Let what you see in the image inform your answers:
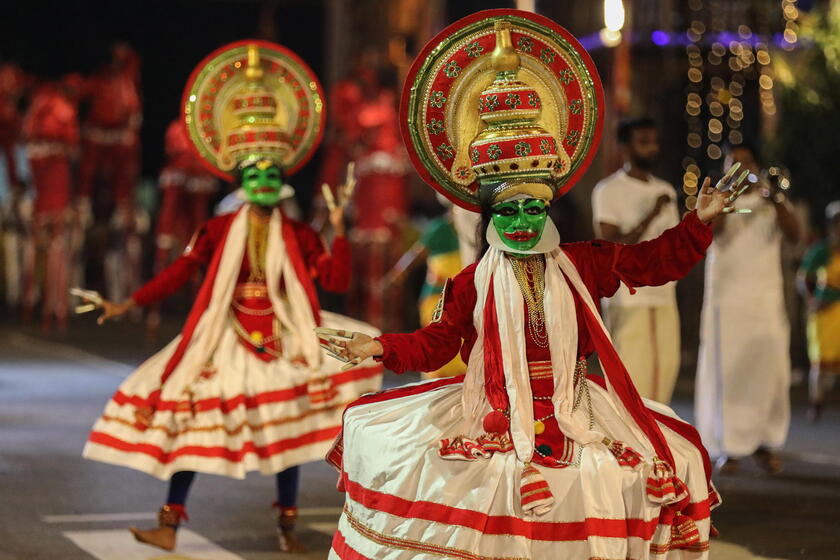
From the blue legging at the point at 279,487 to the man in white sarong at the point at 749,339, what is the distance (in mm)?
3077

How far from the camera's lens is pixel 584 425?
5172mm

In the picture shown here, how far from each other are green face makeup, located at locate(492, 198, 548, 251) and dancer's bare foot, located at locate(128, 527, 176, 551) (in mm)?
2447

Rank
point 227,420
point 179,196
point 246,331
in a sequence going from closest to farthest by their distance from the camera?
point 227,420 → point 246,331 → point 179,196

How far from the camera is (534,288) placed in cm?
534

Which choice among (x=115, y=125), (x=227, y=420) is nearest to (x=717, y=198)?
(x=227, y=420)

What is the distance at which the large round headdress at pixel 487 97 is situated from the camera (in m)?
5.30

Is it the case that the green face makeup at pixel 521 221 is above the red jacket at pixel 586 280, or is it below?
above

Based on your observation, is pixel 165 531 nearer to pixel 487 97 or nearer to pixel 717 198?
pixel 487 97

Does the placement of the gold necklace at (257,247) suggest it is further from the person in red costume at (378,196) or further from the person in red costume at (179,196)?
the person in red costume at (179,196)

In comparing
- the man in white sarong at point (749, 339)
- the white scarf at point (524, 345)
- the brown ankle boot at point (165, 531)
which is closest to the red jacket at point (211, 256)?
the brown ankle boot at point (165, 531)

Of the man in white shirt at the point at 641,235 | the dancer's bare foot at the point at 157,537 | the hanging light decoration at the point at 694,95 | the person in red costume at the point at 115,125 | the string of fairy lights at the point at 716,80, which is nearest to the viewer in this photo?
the dancer's bare foot at the point at 157,537

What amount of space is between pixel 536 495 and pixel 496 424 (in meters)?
0.38

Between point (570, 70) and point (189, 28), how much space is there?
60.5 ft

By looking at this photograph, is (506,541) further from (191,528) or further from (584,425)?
(191,528)
